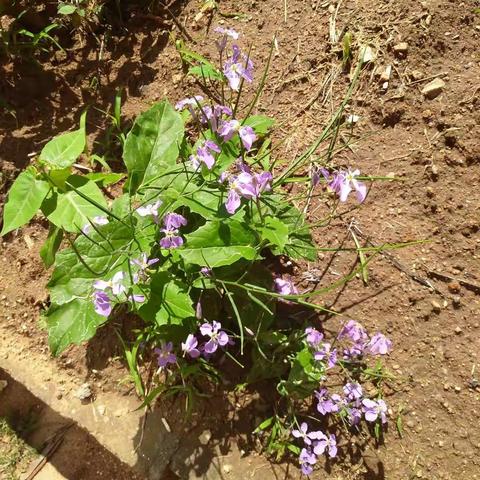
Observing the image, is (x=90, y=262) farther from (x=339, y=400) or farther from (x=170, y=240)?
(x=339, y=400)

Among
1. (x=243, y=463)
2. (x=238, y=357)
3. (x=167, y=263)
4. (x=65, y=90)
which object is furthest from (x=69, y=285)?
(x=65, y=90)

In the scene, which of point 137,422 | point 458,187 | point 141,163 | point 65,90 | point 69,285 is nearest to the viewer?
point 69,285

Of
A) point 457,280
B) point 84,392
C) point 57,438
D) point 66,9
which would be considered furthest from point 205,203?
point 57,438

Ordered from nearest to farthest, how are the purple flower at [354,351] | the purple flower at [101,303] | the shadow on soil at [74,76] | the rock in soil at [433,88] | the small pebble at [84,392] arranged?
the purple flower at [101,303] → the purple flower at [354,351] → the rock in soil at [433,88] → the small pebble at [84,392] → the shadow on soil at [74,76]

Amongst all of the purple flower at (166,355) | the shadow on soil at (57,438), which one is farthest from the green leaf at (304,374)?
the shadow on soil at (57,438)

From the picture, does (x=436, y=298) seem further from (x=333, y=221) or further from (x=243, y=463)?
(x=243, y=463)

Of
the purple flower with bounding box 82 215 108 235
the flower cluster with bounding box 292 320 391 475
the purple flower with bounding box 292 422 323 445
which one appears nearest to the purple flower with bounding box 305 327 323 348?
the flower cluster with bounding box 292 320 391 475

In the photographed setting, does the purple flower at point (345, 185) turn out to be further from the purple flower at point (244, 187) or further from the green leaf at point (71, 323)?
the green leaf at point (71, 323)
